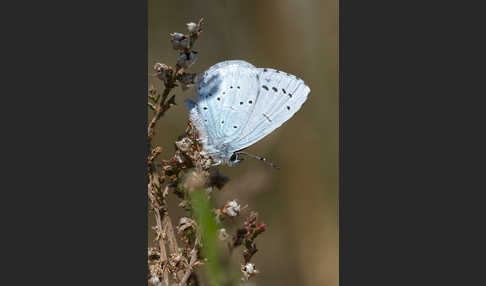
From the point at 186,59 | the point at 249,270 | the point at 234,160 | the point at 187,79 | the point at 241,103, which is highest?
the point at 186,59

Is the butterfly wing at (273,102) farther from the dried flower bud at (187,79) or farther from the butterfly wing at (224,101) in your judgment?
the dried flower bud at (187,79)

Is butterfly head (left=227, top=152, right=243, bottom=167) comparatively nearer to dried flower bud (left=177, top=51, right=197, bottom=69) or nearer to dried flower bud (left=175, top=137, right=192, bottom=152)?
dried flower bud (left=175, top=137, right=192, bottom=152)

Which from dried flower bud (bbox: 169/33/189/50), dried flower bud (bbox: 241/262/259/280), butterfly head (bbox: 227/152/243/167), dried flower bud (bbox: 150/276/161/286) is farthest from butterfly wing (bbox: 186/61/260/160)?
dried flower bud (bbox: 150/276/161/286)

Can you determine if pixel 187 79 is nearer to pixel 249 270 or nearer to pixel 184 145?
pixel 184 145

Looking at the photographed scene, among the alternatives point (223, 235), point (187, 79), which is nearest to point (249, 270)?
point (223, 235)

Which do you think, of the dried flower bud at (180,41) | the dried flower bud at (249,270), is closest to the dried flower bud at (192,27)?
the dried flower bud at (180,41)

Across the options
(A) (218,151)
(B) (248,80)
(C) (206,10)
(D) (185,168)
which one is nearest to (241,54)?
(C) (206,10)
